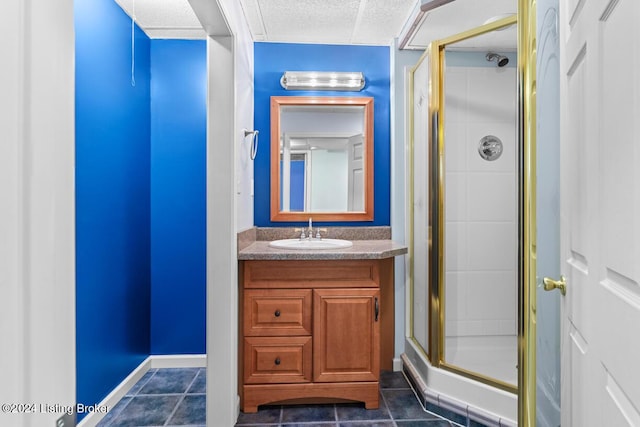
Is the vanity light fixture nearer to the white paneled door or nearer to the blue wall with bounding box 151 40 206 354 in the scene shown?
the blue wall with bounding box 151 40 206 354

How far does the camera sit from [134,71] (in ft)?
7.73

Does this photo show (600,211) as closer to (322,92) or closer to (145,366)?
(322,92)

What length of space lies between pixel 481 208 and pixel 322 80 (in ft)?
4.78

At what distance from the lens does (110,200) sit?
2.09 metres

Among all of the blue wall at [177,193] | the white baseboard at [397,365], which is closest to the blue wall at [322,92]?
the blue wall at [177,193]

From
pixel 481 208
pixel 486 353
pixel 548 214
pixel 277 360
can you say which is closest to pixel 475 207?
pixel 481 208

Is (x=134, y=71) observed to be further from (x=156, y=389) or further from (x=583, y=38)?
(x=583, y=38)

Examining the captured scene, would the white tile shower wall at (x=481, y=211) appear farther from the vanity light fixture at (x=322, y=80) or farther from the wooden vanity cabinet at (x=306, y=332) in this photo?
the wooden vanity cabinet at (x=306, y=332)

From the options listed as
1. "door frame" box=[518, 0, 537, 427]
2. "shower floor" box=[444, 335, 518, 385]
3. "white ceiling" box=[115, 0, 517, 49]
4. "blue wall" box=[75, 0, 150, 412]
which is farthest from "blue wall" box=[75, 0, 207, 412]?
"door frame" box=[518, 0, 537, 427]

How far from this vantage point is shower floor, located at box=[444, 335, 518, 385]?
2.27 metres

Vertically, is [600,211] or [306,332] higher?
[600,211]

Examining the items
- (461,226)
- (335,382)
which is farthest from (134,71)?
(461,226)

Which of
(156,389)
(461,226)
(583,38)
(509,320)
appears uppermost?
(583,38)

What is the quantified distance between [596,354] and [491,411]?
1276mm
